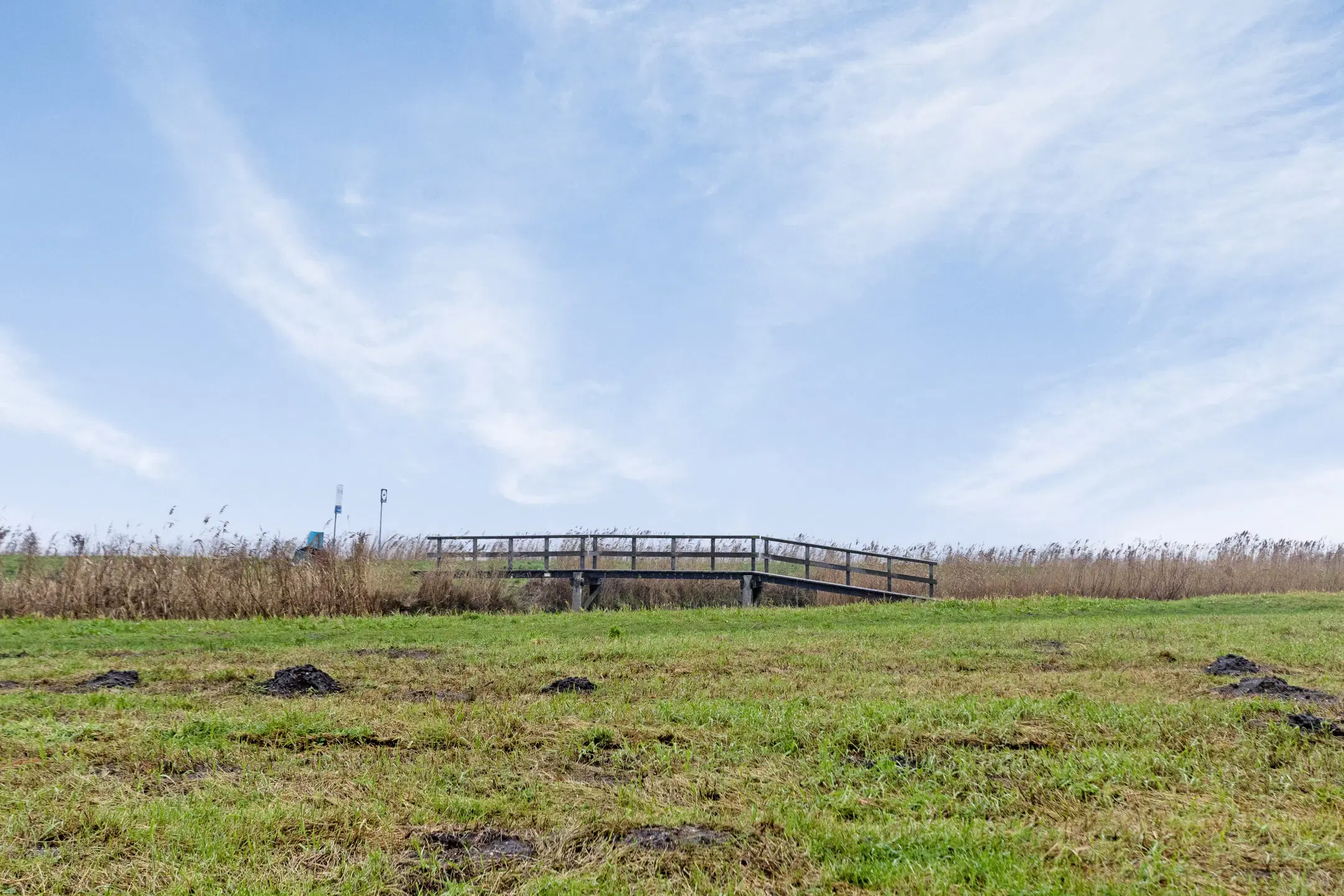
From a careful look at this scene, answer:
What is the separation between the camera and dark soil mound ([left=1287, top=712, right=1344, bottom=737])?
5.81 meters

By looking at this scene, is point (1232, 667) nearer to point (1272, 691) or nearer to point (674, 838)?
point (1272, 691)

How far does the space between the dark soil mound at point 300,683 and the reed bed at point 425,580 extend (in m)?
9.39

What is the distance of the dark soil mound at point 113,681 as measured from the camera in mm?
7934

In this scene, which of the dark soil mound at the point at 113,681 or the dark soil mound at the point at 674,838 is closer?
the dark soil mound at the point at 674,838

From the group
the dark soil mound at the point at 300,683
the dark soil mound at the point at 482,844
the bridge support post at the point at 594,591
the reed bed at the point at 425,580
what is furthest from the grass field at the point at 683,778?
the bridge support post at the point at 594,591

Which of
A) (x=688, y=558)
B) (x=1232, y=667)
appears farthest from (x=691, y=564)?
(x=1232, y=667)

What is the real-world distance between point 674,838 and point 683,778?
0.79m

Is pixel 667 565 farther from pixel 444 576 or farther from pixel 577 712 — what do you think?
pixel 577 712

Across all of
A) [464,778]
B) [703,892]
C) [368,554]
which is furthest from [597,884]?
[368,554]

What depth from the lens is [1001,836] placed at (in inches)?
158

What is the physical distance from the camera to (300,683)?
300 inches

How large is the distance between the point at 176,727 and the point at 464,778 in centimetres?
216

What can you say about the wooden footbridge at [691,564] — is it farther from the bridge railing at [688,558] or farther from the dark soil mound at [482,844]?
the dark soil mound at [482,844]

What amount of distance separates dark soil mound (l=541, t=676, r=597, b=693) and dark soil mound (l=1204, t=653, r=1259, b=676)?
5086 mm
